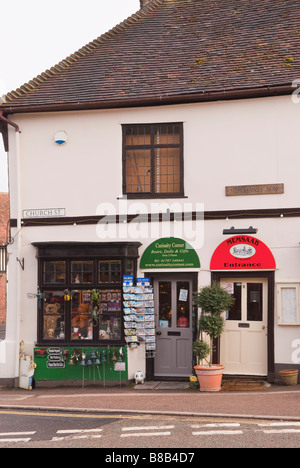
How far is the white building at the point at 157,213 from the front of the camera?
1432 cm

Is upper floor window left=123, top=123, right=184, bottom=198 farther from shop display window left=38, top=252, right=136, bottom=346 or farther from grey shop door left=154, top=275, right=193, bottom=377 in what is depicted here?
grey shop door left=154, top=275, right=193, bottom=377

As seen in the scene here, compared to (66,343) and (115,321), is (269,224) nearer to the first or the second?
(115,321)

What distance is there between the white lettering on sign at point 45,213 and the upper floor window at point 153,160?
1658 millimetres

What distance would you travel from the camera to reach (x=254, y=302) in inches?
574

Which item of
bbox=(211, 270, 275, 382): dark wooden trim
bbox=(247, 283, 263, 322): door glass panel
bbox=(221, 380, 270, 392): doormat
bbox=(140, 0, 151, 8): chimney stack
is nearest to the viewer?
bbox=(221, 380, 270, 392): doormat

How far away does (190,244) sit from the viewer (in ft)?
48.3

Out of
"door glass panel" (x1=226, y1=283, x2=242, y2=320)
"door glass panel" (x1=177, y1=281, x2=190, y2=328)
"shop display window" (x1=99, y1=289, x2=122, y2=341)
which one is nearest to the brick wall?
"shop display window" (x1=99, y1=289, x2=122, y2=341)

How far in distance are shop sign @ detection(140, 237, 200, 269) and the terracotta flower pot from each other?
2.53 m

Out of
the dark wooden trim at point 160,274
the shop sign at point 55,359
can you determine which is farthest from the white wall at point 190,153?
the shop sign at point 55,359

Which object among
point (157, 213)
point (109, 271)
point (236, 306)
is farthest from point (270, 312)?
point (109, 271)

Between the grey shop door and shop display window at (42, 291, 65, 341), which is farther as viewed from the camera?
shop display window at (42, 291, 65, 341)

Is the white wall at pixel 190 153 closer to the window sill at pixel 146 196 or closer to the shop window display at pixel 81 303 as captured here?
the window sill at pixel 146 196

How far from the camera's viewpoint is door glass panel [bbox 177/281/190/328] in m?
14.9
